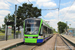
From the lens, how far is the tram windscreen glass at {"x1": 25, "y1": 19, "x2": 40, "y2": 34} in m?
13.6

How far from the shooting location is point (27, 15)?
54.2m

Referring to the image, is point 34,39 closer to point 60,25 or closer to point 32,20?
point 32,20

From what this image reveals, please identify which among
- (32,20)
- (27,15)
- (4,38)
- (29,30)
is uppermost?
(27,15)

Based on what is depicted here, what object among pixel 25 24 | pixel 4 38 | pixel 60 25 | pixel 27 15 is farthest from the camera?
pixel 60 25

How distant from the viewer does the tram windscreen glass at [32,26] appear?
44.6 feet

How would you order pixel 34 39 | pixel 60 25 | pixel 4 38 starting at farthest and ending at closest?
pixel 60 25 → pixel 4 38 → pixel 34 39

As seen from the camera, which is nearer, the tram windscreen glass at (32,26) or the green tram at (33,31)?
the green tram at (33,31)

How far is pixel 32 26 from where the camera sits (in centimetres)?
1384

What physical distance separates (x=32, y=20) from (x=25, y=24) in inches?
38.2

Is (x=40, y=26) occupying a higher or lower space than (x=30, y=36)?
higher

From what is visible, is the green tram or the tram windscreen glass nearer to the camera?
the green tram

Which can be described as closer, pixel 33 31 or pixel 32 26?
pixel 33 31

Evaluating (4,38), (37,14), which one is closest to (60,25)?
(37,14)

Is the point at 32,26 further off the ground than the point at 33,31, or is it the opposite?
the point at 32,26
